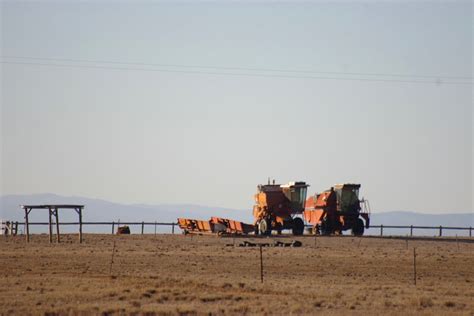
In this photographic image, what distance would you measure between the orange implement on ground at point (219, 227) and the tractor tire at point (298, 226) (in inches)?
136

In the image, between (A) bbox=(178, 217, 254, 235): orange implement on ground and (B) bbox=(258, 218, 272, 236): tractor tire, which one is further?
(A) bbox=(178, 217, 254, 235): orange implement on ground

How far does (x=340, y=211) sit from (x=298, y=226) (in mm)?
A: 3367

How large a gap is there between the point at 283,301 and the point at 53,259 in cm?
1974

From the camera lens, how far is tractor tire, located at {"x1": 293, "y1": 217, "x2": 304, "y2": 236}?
233 feet

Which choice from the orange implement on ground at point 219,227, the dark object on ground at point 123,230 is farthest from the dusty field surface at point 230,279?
Result: the dark object on ground at point 123,230

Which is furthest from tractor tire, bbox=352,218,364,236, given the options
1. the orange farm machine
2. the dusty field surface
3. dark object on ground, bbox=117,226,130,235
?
dark object on ground, bbox=117,226,130,235

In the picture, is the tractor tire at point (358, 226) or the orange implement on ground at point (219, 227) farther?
the orange implement on ground at point (219, 227)

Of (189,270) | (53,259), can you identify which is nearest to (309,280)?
(189,270)

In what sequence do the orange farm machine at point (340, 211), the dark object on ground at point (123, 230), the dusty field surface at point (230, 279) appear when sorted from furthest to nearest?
the dark object on ground at point (123, 230), the orange farm machine at point (340, 211), the dusty field surface at point (230, 279)

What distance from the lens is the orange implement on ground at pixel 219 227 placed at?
237ft

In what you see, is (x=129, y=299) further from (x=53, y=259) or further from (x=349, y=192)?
(x=349, y=192)

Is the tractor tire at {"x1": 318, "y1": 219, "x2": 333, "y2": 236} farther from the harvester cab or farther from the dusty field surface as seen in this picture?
the dusty field surface

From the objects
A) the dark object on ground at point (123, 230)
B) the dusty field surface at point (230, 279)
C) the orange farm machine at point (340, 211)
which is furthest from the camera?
the dark object on ground at point (123, 230)

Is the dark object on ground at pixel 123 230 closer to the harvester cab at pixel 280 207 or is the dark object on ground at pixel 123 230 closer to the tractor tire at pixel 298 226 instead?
the harvester cab at pixel 280 207
